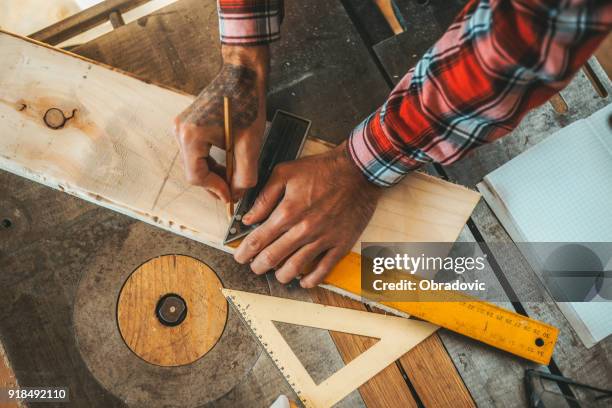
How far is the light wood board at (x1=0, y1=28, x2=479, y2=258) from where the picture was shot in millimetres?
1191

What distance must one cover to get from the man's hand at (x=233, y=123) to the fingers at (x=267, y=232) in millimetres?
105

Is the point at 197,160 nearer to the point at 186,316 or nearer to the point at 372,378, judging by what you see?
the point at 186,316

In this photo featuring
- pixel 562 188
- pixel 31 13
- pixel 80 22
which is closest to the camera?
pixel 562 188

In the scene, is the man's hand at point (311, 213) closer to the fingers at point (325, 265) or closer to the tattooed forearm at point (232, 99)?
the fingers at point (325, 265)

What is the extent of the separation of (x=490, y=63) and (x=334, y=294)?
0.80 m

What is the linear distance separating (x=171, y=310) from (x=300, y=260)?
41 cm

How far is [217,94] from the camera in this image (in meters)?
1.12

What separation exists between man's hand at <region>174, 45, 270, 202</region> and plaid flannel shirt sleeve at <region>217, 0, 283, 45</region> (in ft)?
0.08

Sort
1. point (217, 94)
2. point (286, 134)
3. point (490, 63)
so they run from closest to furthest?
point (490, 63)
point (217, 94)
point (286, 134)

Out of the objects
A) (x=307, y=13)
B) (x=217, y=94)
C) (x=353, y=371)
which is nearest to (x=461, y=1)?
(x=307, y=13)

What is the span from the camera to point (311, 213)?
3.90 feet

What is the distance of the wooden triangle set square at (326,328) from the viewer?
126 centimetres

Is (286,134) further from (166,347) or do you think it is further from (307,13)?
(166,347)

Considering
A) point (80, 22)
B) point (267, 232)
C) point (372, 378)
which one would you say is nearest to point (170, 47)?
point (80, 22)
